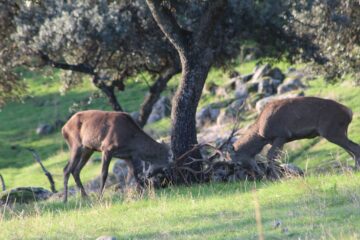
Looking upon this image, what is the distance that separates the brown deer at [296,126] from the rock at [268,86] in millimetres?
20803

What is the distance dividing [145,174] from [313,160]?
10.4 metres

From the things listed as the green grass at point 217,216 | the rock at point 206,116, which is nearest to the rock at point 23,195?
the green grass at point 217,216

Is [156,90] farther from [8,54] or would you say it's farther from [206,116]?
[206,116]

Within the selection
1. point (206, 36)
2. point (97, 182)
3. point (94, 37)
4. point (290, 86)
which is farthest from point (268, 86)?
point (206, 36)

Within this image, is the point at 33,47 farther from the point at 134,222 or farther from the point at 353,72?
the point at 134,222

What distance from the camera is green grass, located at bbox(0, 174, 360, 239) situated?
35.9 feet

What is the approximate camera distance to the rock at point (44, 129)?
148 feet

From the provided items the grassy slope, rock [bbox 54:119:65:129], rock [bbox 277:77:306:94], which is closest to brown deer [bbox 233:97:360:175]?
the grassy slope

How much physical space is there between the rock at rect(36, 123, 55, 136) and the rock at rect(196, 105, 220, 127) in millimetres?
10313

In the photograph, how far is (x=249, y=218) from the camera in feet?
39.1

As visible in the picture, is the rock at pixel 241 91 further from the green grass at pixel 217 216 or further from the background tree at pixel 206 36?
the green grass at pixel 217 216

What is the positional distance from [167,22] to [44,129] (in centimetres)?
2775

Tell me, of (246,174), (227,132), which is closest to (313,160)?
(227,132)

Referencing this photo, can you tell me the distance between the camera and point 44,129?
45.4 m
